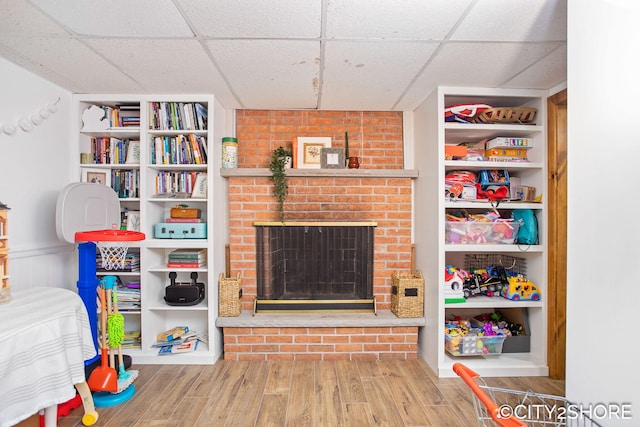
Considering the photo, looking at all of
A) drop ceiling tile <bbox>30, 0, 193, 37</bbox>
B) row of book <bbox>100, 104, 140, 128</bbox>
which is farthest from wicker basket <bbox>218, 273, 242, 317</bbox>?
drop ceiling tile <bbox>30, 0, 193, 37</bbox>

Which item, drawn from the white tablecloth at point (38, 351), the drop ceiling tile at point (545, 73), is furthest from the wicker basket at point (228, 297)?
the drop ceiling tile at point (545, 73)

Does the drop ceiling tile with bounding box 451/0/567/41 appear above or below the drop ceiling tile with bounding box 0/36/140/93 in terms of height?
below

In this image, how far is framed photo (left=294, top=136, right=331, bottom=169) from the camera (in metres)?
2.94

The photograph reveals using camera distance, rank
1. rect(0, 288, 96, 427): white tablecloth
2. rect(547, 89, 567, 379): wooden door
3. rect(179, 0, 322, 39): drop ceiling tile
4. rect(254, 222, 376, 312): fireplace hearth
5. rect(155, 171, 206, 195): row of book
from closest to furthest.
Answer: rect(0, 288, 96, 427): white tablecloth < rect(179, 0, 322, 39): drop ceiling tile < rect(547, 89, 567, 379): wooden door < rect(155, 171, 206, 195): row of book < rect(254, 222, 376, 312): fireplace hearth

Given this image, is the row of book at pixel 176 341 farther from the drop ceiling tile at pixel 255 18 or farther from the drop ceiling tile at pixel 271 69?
the drop ceiling tile at pixel 255 18

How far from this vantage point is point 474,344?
257cm

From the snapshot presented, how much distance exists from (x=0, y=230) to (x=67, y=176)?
3.44 ft

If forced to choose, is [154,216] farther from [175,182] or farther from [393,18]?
[393,18]

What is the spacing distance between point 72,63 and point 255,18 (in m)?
1.39

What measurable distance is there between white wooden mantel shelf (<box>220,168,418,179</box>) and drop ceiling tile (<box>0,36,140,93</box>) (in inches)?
39.2

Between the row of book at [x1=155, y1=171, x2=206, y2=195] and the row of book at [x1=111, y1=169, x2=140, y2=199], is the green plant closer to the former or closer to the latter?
the row of book at [x1=155, y1=171, x2=206, y2=195]

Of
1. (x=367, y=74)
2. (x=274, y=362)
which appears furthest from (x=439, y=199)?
(x=274, y=362)

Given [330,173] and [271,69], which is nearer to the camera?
[271,69]

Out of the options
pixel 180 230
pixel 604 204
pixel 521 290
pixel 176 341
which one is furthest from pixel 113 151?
pixel 521 290
